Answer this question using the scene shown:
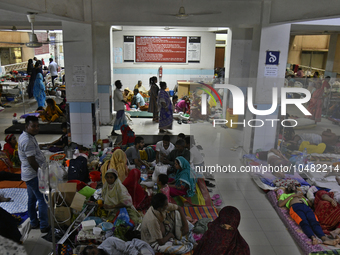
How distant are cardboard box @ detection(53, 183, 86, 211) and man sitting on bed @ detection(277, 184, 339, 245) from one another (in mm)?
3200

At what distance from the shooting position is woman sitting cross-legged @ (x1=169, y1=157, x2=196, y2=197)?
17.1ft

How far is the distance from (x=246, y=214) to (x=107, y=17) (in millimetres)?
4809

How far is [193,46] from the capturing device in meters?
12.3

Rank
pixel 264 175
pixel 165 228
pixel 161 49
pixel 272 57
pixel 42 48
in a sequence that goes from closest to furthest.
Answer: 1. pixel 165 228
2. pixel 264 175
3. pixel 272 57
4. pixel 161 49
5. pixel 42 48

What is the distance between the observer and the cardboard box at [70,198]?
4438 millimetres

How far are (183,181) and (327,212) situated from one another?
2.27m

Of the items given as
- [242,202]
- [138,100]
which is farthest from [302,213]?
[138,100]

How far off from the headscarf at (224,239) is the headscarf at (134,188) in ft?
5.50

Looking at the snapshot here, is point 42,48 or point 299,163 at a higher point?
point 42,48

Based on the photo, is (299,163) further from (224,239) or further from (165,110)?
(224,239)

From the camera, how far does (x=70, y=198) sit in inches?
→ 181

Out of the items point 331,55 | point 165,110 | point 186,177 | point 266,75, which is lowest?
point 186,177

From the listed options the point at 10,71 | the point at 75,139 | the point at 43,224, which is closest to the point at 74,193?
the point at 43,224

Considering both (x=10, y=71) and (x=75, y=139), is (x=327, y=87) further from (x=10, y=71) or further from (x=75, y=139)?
(x=10, y=71)
